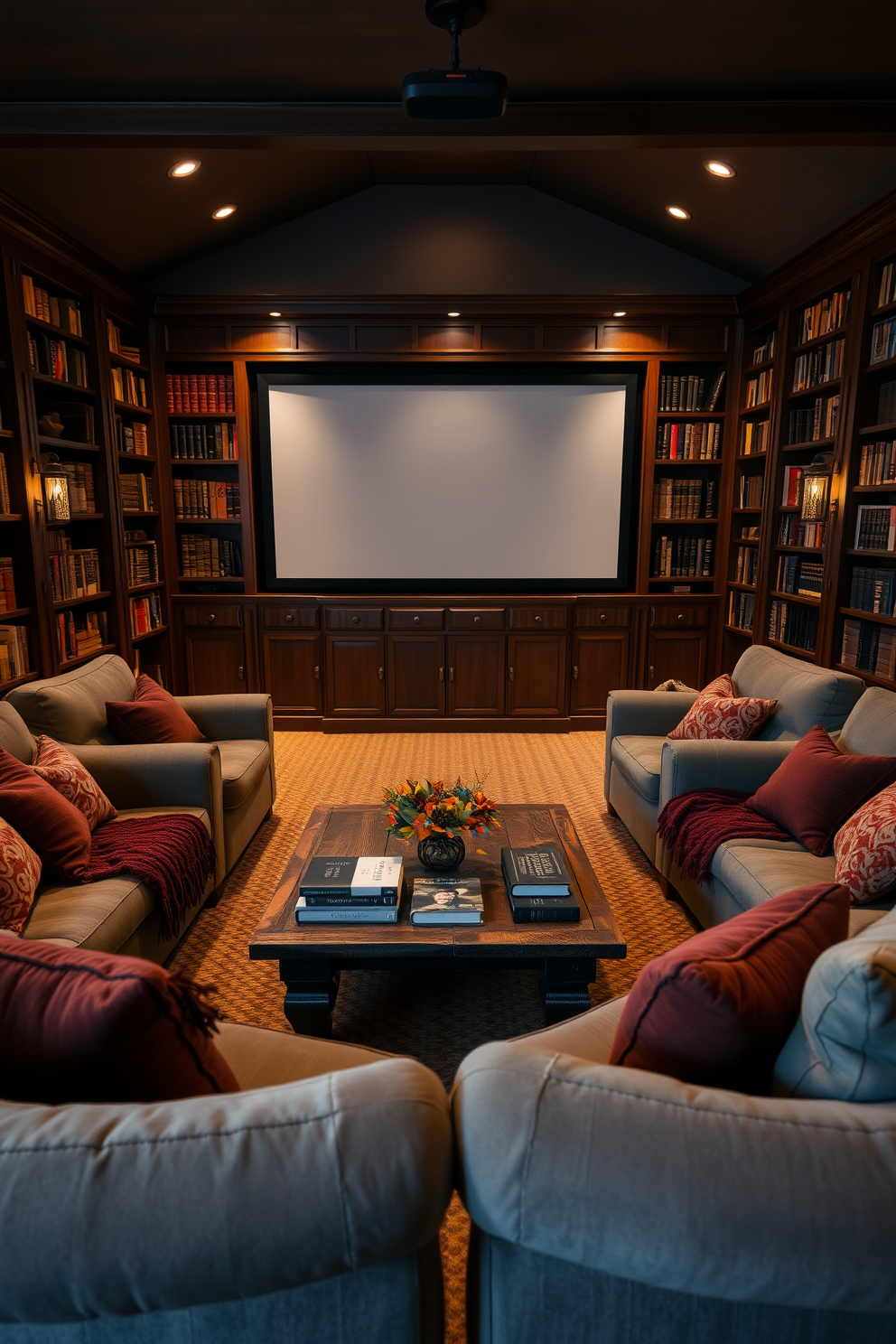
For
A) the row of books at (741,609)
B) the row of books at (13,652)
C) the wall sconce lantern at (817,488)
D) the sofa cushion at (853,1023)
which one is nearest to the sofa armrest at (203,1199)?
the sofa cushion at (853,1023)

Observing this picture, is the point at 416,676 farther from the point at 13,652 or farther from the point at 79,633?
the point at 13,652

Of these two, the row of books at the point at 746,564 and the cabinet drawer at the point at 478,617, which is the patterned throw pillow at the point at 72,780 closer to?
the cabinet drawer at the point at 478,617

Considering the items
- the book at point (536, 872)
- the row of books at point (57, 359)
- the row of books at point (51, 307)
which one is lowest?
the book at point (536, 872)

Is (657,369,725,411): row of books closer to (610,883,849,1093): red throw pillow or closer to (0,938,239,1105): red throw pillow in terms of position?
(610,883,849,1093): red throw pillow

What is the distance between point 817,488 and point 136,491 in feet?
12.7

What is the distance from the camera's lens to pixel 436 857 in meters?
2.50

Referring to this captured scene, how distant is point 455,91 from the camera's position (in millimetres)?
2383

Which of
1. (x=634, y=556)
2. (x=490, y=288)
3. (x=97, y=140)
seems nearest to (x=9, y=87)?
(x=97, y=140)

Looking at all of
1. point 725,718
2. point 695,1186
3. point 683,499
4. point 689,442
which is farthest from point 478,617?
point 695,1186

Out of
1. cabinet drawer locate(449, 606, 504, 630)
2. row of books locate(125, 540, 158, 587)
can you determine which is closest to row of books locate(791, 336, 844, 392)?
cabinet drawer locate(449, 606, 504, 630)

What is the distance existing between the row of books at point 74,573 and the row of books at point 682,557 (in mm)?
3493

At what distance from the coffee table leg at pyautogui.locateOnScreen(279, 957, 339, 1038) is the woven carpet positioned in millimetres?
124

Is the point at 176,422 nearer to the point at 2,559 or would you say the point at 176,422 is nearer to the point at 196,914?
the point at 2,559

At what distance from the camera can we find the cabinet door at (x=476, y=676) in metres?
5.52
